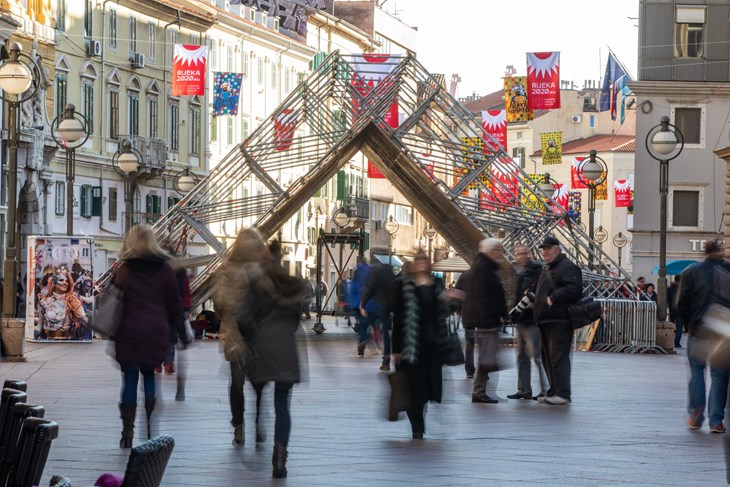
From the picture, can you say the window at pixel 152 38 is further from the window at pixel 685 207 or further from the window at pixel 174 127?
the window at pixel 685 207

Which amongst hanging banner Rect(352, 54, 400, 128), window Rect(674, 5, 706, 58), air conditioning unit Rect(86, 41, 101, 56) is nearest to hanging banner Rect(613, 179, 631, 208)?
window Rect(674, 5, 706, 58)

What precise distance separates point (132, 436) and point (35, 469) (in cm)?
775

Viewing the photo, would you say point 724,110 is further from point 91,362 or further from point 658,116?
point 91,362

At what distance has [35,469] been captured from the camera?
6566 millimetres

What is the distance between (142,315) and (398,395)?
2.75 metres

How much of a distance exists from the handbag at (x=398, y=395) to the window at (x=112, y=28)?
167ft

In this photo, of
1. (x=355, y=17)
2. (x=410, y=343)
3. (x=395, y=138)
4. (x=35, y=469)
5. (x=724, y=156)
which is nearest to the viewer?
(x=35, y=469)

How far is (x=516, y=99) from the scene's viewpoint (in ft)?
172

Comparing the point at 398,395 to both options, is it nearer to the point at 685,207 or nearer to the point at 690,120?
the point at 690,120

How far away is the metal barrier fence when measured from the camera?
36.1 m

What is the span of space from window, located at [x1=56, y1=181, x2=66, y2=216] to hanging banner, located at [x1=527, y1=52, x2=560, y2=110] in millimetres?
19983

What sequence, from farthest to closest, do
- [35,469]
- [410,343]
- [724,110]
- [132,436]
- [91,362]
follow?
[724,110] < [91,362] < [410,343] < [132,436] < [35,469]

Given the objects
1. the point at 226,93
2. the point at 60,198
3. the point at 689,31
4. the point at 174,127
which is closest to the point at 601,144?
the point at 174,127

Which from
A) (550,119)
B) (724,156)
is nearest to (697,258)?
(724,156)
